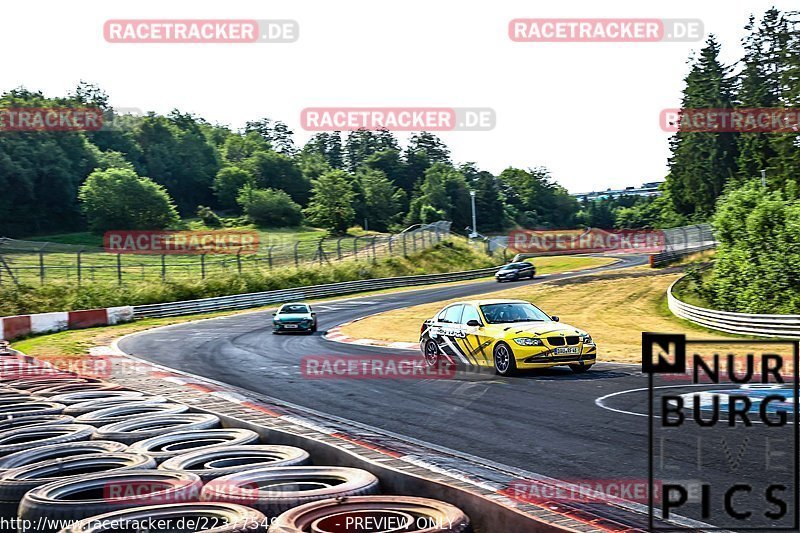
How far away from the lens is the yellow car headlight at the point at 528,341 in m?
15.4

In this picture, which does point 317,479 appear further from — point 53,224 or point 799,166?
point 53,224

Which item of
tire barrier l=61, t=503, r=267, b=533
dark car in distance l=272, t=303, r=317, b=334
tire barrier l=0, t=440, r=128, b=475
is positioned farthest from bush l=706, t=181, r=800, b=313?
tire barrier l=61, t=503, r=267, b=533

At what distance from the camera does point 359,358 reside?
20.4m

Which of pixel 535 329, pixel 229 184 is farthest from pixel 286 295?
pixel 229 184

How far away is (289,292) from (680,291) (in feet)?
82.3

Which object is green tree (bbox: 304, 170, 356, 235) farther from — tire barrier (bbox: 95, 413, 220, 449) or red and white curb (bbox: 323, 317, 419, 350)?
tire barrier (bbox: 95, 413, 220, 449)

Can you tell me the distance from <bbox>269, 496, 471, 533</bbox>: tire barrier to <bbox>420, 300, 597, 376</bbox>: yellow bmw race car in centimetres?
1008

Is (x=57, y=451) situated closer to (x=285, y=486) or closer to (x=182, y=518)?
(x=285, y=486)

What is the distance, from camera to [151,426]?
9078mm

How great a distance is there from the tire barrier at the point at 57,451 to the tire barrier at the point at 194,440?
0.72 ft

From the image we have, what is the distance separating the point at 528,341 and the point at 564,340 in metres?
0.68

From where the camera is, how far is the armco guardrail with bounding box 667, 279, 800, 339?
77.1 ft

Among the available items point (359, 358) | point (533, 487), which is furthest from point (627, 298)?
point (533, 487)

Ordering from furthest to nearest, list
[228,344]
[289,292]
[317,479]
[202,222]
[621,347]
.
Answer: [202,222]
[289,292]
[228,344]
[621,347]
[317,479]
